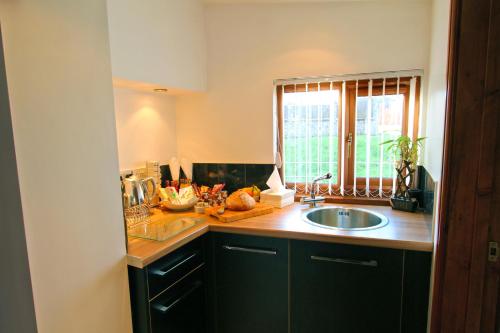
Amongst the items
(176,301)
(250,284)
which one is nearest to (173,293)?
(176,301)

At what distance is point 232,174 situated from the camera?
248 cm

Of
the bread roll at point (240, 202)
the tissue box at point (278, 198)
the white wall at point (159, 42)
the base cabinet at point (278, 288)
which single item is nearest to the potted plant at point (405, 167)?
the base cabinet at point (278, 288)

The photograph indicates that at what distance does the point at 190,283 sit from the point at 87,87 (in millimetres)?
1147

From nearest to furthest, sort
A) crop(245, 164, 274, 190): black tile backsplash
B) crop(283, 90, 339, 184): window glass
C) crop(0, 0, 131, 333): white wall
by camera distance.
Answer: crop(0, 0, 131, 333): white wall < crop(283, 90, 339, 184): window glass < crop(245, 164, 274, 190): black tile backsplash

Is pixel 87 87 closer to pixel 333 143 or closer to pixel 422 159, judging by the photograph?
pixel 333 143

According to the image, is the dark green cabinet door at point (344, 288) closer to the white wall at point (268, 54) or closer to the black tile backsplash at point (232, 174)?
→ the black tile backsplash at point (232, 174)

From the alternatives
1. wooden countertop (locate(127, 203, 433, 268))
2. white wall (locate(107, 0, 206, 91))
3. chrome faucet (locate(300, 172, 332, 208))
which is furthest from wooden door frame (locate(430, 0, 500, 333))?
white wall (locate(107, 0, 206, 91))

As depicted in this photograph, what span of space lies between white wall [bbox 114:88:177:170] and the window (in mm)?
894

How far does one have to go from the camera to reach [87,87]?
119 cm

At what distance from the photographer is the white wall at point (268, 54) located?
2023 mm

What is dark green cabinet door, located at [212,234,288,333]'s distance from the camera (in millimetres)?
1741

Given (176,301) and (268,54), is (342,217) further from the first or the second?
(268,54)

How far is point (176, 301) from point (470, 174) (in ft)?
4.72

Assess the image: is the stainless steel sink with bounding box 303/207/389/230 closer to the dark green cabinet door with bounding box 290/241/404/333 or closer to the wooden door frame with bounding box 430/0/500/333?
the dark green cabinet door with bounding box 290/241/404/333
